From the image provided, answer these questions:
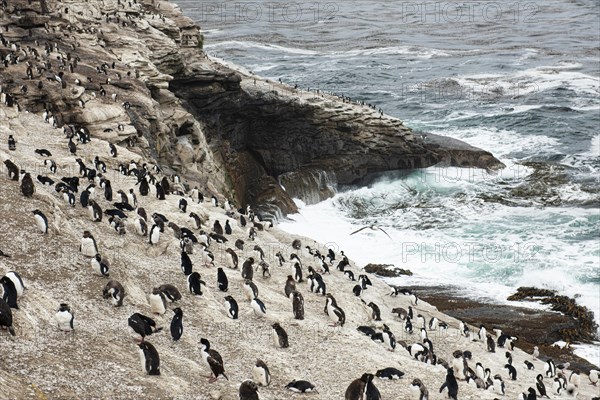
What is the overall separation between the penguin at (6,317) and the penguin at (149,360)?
9.21ft

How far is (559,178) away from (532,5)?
8500cm

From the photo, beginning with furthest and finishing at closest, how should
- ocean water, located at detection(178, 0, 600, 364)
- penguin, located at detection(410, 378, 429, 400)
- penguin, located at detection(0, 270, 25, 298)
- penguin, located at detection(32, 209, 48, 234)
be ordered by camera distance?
1. ocean water, located at detection(178, 0, 600, 364)
2. penguin, located at detection(32, 209, 48, 234)
3. penguin, located at detection(410, 378, 429, 400)
4. penguin, located at detection(0, 270, 25, 298)

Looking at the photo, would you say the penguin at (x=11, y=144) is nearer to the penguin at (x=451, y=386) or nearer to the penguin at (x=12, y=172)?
the penguin at (x=12, y=172)

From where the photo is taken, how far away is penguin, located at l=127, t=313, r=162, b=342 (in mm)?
19031

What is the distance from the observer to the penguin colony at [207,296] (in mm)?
19141

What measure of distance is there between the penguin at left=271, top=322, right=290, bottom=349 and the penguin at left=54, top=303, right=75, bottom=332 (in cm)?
587

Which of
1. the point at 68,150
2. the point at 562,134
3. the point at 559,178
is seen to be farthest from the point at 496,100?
the point at 68,150

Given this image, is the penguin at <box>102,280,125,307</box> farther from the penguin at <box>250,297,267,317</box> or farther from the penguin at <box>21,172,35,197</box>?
the penguin at <box>21,172,35,197</box>

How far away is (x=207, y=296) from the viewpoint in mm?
24000

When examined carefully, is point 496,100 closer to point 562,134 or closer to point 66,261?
point 562,134

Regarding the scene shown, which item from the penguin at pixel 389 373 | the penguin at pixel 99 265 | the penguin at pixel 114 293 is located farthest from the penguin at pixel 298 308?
the penguin at pixel 99 265

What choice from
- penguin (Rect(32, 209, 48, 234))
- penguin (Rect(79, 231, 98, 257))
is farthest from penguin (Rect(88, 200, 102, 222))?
penguin (Rect(79, 231, 98, 257))

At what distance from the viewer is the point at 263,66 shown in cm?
9975

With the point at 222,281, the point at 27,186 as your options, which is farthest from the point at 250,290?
the point at 27,186
